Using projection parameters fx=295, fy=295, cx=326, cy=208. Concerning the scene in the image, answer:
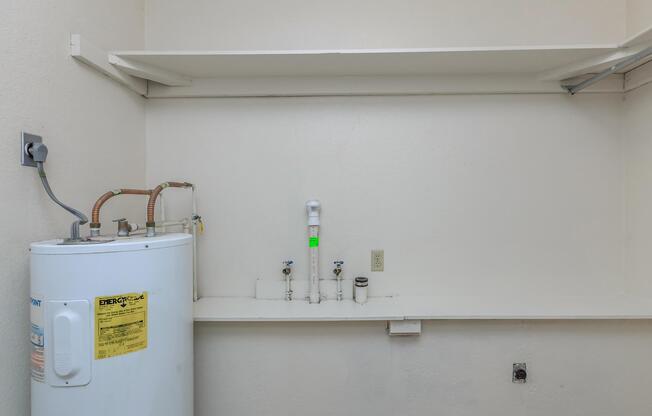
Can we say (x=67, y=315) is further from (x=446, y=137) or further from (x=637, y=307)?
(x=637, y=307)

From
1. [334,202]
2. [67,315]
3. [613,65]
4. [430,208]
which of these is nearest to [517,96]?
[613,65]

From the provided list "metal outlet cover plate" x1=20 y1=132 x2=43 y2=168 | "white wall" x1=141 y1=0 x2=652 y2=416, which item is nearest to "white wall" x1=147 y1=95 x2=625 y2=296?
"white wall" x1=141 y1=0 x2=652 y2=416

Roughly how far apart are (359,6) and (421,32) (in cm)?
37

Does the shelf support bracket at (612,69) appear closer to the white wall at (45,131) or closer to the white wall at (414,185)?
the white wall at (414,185)

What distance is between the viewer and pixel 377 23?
1631 mm

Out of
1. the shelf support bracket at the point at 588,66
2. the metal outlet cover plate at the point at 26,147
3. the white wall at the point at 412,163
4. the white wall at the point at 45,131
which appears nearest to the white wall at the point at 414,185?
the white wall at the point at 412,163

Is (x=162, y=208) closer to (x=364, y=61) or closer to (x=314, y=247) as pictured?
(x=314, y=247)

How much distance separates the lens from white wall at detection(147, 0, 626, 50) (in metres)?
1.63

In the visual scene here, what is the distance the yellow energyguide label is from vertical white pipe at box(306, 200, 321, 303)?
2.65 ft

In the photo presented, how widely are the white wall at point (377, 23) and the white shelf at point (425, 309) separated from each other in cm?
140

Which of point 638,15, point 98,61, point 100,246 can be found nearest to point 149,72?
point 98,61

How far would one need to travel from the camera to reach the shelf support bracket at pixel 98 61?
1.14m

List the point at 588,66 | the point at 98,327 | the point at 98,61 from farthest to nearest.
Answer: the point at 588,66 → the point at 98,61 → the point at 98,327

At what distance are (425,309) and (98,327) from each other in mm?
1303
